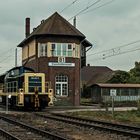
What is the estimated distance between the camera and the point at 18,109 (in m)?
41.8

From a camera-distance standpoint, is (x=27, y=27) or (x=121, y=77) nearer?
(x=27, y=27)

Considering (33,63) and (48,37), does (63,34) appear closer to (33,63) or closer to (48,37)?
(48,37)

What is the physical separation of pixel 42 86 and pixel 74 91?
15020mm

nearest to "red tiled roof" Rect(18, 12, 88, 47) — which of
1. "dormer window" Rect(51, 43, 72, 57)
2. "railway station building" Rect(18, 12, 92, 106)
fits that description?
"railway station building" Rect(18, 12, 92, 106)

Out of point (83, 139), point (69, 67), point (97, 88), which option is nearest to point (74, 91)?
point (69, 67)

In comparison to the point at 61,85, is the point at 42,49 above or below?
above

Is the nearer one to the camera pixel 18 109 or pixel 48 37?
pixel 18 109

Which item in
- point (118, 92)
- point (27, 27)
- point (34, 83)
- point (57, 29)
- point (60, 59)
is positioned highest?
point (27, 27)

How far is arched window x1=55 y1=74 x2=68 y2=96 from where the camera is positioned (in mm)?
52594

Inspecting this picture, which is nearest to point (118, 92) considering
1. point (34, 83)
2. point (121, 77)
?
point (121, 77)

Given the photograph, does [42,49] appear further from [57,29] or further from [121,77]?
[121,77]

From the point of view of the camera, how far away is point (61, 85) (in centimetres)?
5284

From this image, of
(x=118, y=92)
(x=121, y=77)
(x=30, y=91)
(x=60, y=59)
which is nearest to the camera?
(x=30, y=91)

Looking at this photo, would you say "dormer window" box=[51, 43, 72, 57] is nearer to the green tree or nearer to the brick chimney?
the brick chimney
